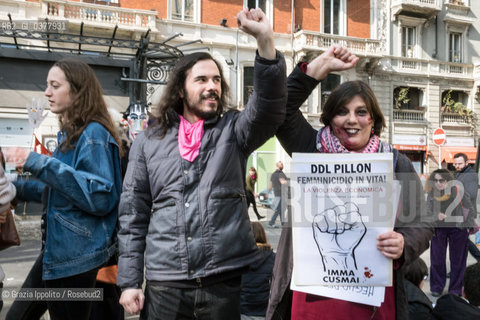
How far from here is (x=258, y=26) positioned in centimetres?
162

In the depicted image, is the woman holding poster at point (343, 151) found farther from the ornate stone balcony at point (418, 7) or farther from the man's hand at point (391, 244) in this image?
the ornate stone balcony at point (418, 7)

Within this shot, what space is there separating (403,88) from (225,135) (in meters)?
23.5

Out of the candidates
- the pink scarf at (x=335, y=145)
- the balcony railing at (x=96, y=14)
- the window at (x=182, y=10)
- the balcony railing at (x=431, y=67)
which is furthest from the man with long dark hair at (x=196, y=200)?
the balcony railing at (x=431, y=67)

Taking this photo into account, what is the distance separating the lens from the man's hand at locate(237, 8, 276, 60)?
1.63 metres

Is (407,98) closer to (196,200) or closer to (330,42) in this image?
(330,42)

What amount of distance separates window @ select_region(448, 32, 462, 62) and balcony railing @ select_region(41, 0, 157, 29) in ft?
55.3

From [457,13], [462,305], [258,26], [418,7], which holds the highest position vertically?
[457,13]

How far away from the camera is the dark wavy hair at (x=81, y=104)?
234 cm

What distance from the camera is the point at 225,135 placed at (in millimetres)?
1971

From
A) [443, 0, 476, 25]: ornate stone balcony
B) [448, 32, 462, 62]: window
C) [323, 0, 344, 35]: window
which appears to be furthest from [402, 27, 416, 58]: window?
[323, 0, 344, 35]: window

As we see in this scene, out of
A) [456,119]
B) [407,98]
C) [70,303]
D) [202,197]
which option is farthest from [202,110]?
[456,119]

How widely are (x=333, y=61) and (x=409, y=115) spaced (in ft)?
76.4

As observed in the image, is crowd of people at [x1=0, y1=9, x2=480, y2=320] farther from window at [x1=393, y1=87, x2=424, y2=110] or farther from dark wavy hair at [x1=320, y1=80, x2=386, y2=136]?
window at [x1=393, y1=87, x2=424, y2=110]

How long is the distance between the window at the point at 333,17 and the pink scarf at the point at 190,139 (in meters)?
22.2
